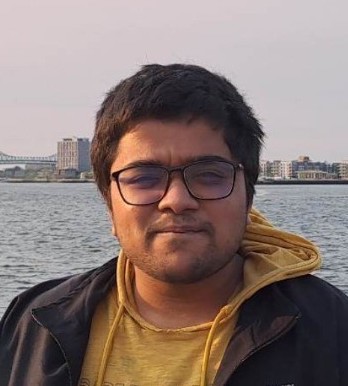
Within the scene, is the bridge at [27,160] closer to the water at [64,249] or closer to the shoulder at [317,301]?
the water at [64,249]

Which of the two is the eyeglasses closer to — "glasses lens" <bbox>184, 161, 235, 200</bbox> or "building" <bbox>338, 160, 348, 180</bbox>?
"glasses lens" <bbox>184, 161, 235, 200</bbox>

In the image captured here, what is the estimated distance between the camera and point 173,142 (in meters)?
2.72

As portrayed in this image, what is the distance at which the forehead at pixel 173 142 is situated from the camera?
8.91 ft

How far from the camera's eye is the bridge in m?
149

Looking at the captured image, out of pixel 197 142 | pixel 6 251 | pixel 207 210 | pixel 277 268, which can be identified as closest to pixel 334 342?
pixel 277 268

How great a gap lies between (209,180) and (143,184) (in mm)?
210

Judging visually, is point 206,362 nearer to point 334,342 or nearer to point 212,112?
point 334,342

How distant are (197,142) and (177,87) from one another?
0.21 meters

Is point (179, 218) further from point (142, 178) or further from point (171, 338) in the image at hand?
point (171, 338)

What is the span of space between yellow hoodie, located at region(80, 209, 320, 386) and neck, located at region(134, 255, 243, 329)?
0.15 ft

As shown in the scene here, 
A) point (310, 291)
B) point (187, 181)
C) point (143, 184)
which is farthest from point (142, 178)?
point (310, 291)

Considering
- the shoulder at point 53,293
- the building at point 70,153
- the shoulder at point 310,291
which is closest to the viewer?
the shoulder at point 310,291

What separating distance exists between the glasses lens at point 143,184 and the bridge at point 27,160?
14755cm

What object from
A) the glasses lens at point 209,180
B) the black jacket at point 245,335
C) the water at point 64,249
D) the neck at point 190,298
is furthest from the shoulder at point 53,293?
the water at point 64,249
